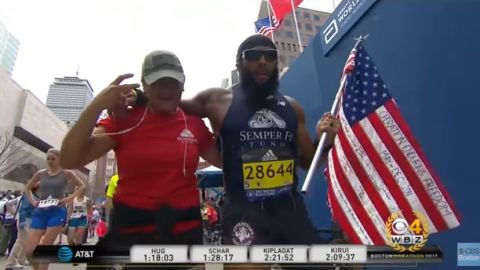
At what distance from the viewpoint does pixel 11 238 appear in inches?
370

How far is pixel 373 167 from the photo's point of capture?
3.79 m

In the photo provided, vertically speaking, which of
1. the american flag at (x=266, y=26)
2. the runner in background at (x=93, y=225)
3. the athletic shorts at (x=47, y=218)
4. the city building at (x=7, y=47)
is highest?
the city building at (x=7, y=47)

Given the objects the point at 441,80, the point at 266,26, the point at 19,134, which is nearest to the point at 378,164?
the point at 441,80

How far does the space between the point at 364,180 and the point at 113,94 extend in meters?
2.58

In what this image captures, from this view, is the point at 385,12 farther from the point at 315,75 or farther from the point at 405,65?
the point at 315,75

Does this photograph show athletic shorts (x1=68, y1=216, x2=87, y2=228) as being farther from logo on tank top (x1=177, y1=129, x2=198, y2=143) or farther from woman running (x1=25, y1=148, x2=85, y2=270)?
logo on tank top (x1=177, y1=129, x2=198, y2=143)

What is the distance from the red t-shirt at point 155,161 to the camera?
6.42 ft

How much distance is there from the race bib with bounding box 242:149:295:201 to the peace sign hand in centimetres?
68

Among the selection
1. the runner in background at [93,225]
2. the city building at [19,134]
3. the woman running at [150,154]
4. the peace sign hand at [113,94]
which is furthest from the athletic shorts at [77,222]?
the city building at [19,134]

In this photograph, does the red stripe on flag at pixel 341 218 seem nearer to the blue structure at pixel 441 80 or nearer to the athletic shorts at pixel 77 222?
the blue structure at pixel 441 80

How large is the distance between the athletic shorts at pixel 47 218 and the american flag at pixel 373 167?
3.43m

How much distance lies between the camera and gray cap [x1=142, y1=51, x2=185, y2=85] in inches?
77.9

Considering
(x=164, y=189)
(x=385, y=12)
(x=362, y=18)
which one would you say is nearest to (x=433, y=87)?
(x=385, y=12)

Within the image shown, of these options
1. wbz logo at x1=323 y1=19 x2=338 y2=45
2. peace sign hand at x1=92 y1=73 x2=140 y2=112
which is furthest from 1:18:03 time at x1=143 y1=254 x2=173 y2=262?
wbz logo at x1=323 y1=19 x2=338 y2=45
